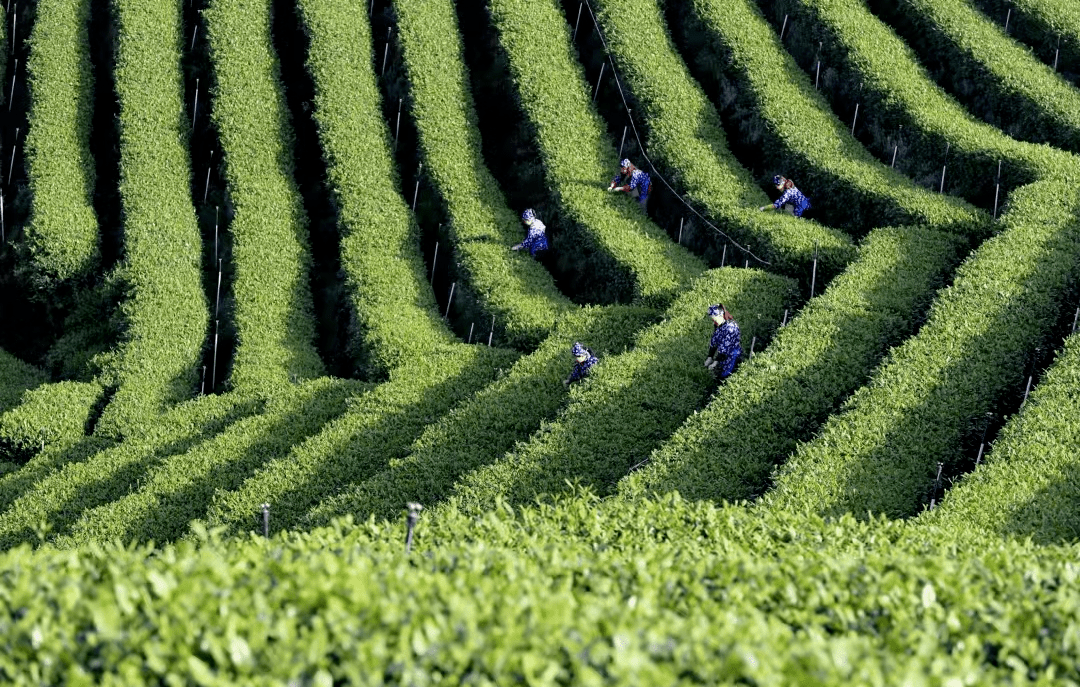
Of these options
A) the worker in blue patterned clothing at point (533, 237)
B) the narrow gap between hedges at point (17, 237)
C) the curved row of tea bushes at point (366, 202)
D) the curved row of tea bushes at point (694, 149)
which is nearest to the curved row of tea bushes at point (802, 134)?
the curved row of tea bushes at point (694, 149)

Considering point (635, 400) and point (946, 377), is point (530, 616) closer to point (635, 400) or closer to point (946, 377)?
point (635, 400)

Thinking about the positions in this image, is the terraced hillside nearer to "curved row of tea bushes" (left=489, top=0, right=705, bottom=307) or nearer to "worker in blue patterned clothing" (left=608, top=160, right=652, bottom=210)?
"curved row of tea bushes" (left=489, top=0, right=705, bottom=307)

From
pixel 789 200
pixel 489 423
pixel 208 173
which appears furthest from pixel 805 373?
pixel 208 173

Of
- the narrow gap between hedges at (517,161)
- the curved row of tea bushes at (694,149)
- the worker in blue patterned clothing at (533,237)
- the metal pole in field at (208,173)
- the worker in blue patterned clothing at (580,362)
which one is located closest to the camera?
the worker in blue patterned clothing at (580,362)

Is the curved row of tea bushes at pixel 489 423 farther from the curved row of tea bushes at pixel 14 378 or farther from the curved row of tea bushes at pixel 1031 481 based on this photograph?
the curved row of tea bushes at pixel 14 378

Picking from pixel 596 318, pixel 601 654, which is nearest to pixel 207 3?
pixel 596 318

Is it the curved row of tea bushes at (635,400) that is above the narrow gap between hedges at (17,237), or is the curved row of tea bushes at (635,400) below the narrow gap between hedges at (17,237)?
above
